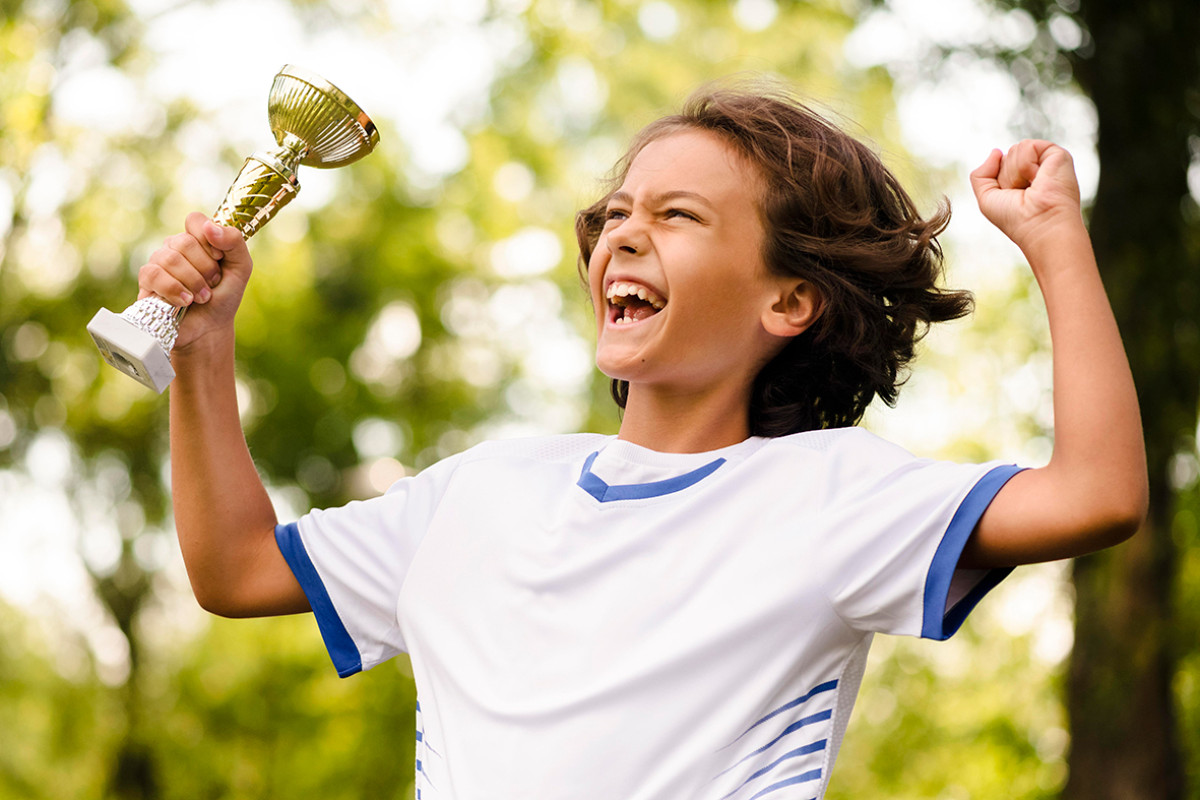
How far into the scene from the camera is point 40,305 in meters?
9.77

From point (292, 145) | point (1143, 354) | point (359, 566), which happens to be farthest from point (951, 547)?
point (1143, 354)

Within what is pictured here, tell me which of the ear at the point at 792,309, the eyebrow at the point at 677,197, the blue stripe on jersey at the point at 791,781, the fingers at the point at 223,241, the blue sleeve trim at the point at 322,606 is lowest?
the blue stripe on jersey at the point at 791,781

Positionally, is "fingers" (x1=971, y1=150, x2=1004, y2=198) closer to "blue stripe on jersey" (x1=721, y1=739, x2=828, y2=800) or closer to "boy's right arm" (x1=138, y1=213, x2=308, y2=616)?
"blue stripe on jersey" (x1=721, y1=739, x2=828, y2=800)

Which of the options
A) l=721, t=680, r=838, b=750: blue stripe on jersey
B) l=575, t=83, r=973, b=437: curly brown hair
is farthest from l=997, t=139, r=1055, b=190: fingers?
l=721, t=680, r=838, b=750: blue stripe on jersey

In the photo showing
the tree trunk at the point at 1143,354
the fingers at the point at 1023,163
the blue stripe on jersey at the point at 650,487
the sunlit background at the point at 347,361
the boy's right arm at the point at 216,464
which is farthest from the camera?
the sunlit background at the point at 347,361

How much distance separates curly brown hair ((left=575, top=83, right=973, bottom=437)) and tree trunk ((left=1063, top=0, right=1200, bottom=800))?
12.4ft

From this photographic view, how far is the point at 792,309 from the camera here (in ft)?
6.25

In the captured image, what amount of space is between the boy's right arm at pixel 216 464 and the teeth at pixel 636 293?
1.89ft

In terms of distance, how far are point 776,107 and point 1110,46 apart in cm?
423

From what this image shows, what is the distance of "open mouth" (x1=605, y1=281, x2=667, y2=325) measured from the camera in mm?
1808

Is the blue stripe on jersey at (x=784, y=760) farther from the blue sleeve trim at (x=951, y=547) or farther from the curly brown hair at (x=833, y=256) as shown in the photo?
the curly brown hair at (x=833, y=256)

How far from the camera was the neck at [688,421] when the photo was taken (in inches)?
71.7

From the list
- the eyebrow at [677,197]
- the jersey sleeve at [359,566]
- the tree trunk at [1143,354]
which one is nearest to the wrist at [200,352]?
the jersey sleeve at [359,566]

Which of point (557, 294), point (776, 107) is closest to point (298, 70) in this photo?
point (776, 107)
